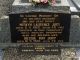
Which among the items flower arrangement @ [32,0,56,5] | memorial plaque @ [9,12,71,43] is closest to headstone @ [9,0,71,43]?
memorial plaque @ [9,12,71,43]

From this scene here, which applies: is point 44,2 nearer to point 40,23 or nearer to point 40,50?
point 40,23

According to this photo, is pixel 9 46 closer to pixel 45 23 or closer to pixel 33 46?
pixel 33 46

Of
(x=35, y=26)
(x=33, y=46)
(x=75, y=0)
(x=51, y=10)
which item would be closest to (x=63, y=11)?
(x=51, y=10)

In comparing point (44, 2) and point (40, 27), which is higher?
point (44, 2)

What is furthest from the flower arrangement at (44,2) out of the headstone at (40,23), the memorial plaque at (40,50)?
the memorial plaque at (40,50)

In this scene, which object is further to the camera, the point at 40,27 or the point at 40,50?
the point at 40,27

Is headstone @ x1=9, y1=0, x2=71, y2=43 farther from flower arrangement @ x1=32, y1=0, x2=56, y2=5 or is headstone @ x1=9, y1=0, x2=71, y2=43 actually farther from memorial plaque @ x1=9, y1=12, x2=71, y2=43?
flower arrangement @ x1=32, y1=0, x2=56, y2=5

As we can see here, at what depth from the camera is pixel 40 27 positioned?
653 cm

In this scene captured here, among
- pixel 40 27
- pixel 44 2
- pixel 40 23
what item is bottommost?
pixel 40 27

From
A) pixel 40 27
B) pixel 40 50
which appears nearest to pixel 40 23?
pixel 40 27

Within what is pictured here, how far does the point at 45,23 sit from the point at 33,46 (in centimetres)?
73

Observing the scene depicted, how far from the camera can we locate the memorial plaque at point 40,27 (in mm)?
6441

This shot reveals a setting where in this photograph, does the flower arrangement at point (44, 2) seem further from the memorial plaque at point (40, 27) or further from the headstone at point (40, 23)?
the memorial plaque at point (40, 27)

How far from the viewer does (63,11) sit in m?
6.48
